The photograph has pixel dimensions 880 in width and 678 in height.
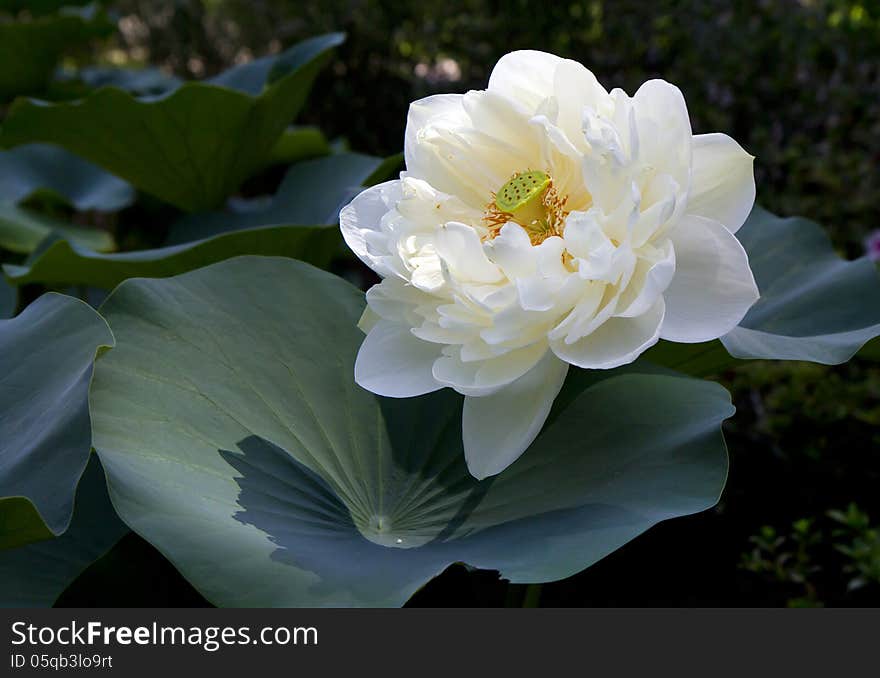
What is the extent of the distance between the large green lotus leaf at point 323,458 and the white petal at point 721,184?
17 centimetres

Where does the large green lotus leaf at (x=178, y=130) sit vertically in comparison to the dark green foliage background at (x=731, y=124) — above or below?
above

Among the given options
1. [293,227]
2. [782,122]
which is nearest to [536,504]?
[293,227]

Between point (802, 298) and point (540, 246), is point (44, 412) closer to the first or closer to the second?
point (540, 246)

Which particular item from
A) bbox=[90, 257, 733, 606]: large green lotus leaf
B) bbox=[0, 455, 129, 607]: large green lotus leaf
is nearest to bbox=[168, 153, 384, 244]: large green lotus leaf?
bbox=[90, 257, 733, 606]: large green lotus leaf

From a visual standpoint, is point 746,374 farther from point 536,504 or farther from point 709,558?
point 536,504

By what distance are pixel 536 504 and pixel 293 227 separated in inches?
21.8

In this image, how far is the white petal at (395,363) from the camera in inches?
32.4

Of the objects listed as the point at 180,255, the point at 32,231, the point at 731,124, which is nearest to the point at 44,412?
the point at 180,255

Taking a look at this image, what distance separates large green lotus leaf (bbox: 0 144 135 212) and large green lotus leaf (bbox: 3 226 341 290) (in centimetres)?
69

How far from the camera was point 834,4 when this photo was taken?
286cm

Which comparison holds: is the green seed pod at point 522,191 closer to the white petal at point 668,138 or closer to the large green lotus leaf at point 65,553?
the white petal at point 668,138

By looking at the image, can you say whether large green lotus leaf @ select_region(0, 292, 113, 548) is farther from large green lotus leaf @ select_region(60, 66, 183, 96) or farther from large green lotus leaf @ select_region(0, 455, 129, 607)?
large green lotus leaf @ select_region(60, 66, 183, 96)

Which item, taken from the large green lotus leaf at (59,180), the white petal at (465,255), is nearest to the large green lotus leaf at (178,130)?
the large green lotus leaf at (59,180)

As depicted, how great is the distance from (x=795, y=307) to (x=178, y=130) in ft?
3.50
